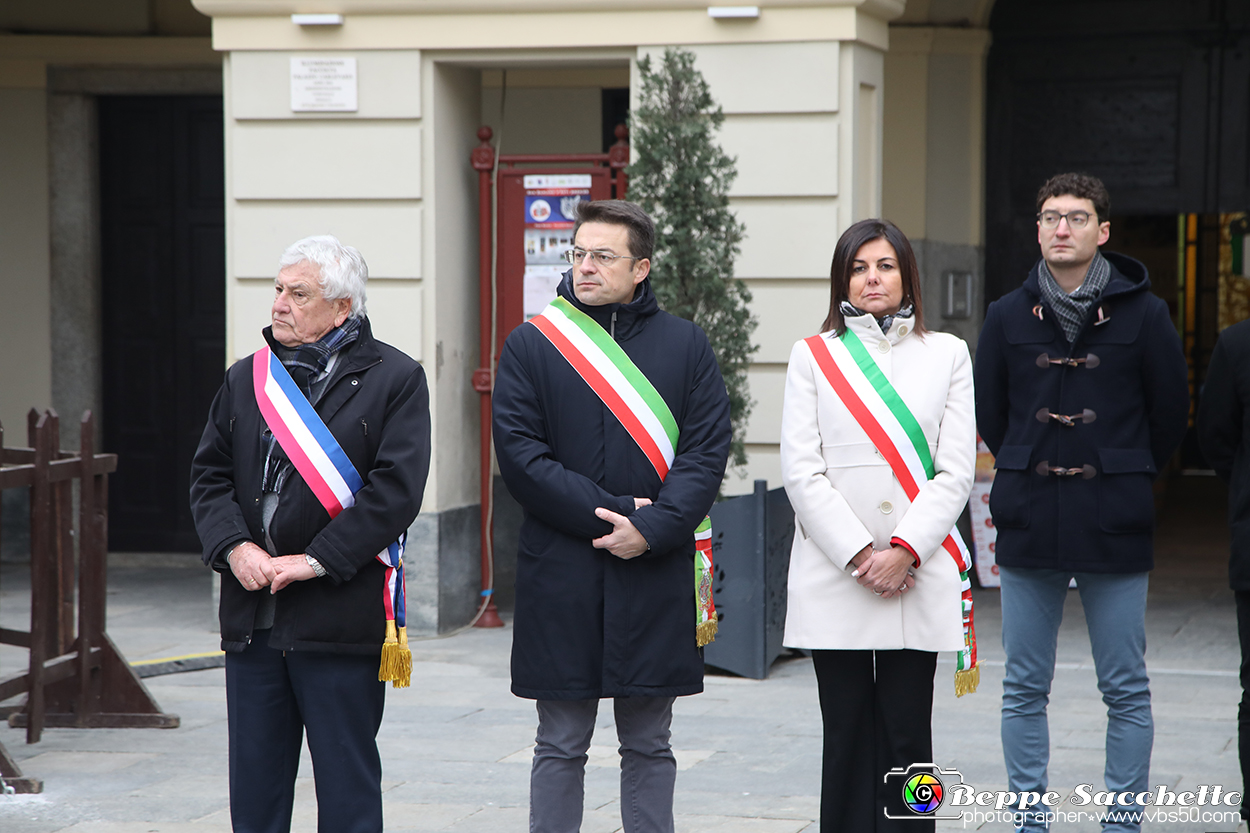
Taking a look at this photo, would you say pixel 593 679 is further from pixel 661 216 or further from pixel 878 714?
pixel 661 216

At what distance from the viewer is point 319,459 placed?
3805 mm

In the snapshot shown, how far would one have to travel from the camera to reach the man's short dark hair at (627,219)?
13.2 feet

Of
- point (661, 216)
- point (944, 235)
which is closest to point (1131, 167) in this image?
point (944, 235)

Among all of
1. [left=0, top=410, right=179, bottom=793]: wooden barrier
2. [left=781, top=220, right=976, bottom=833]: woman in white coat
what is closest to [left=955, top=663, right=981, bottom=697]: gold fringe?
[left=781, top=220, right=976, bottom=833]: woman in white coat

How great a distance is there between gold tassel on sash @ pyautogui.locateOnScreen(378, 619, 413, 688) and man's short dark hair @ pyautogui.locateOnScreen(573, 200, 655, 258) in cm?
112

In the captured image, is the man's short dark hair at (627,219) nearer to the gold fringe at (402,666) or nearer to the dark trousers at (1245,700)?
the gold fringe at (402,666)

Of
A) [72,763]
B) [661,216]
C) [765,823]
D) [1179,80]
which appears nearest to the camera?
[765,823]

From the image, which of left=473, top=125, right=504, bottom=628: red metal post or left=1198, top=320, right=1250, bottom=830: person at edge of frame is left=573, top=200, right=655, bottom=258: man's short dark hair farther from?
left=473, top=125, right=504, bottom=628: red metal post

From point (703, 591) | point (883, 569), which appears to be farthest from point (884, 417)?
point (703, 591)

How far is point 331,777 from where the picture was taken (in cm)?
383

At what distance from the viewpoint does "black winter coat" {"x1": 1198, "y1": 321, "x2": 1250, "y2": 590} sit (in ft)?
13.8

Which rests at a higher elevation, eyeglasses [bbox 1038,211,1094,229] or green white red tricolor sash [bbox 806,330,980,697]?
eyeglasses [bbox 1038,211,1094,229]

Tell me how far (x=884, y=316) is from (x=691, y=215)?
3152 mm

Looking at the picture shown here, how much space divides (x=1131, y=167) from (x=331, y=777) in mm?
7448
